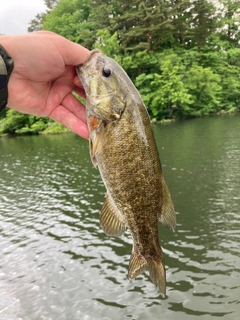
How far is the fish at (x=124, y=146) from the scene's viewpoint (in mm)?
2430

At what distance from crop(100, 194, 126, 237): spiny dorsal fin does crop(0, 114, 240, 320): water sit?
4.78 meters

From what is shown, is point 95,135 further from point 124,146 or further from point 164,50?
point 164,50

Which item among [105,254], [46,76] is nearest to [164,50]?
[105,254]

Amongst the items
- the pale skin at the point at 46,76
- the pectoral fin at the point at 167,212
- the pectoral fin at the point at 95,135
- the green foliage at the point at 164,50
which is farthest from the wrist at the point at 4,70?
the green foliage at the point at 164,50

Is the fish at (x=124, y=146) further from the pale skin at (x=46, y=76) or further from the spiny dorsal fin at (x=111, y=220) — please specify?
the pale skin at (x=46, y=76)

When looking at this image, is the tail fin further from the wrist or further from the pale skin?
the wrist

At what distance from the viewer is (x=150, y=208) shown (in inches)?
101

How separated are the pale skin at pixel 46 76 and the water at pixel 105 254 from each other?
5.04 m

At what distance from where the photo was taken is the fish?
7.97 feet

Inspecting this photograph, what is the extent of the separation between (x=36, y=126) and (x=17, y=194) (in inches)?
1193

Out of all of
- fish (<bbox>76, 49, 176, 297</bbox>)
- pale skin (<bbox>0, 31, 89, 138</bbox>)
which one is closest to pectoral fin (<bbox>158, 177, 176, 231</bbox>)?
fish (<bbox>76, 49, 176, 297</bbox>)

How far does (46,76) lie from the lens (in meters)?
3.03

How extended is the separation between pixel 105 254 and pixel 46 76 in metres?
6.98

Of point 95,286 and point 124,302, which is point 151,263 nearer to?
point 124,302
